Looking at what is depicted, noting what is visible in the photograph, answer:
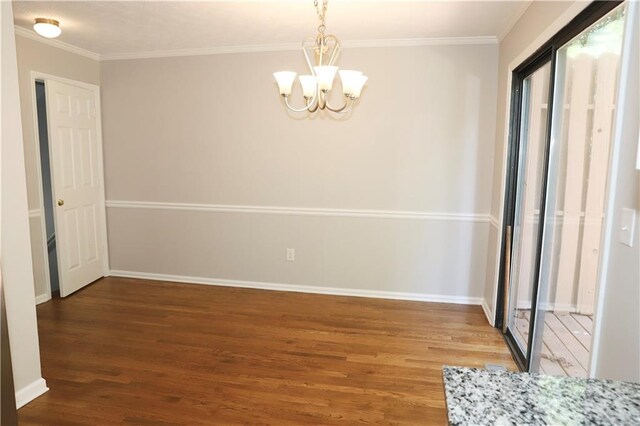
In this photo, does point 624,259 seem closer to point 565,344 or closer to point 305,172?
point 565,344

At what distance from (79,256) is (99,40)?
2.18 metres

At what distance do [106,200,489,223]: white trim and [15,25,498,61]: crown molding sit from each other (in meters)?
1.56

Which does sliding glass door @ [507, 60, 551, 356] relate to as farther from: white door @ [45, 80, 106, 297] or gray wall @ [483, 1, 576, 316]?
white door @ [45, 80, 106, 297]

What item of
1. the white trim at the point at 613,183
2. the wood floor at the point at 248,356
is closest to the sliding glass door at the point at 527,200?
the wood floor at the point at 248,356

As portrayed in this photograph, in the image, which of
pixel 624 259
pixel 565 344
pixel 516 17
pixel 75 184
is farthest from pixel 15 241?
pixel 516 17

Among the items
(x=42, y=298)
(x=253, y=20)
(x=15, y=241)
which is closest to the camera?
(x=15, y=241)

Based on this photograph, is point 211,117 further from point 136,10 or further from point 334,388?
point 334,388

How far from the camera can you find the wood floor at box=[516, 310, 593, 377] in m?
1.95

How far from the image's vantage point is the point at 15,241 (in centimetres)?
214

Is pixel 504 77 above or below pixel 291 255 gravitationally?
above

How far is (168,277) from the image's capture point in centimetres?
441

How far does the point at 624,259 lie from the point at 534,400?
0.81 metres

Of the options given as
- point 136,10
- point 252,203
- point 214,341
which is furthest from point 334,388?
point 136,10

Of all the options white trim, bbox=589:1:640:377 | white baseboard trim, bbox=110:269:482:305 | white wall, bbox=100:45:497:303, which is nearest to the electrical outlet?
white wall, bbox=100:45:497:303
